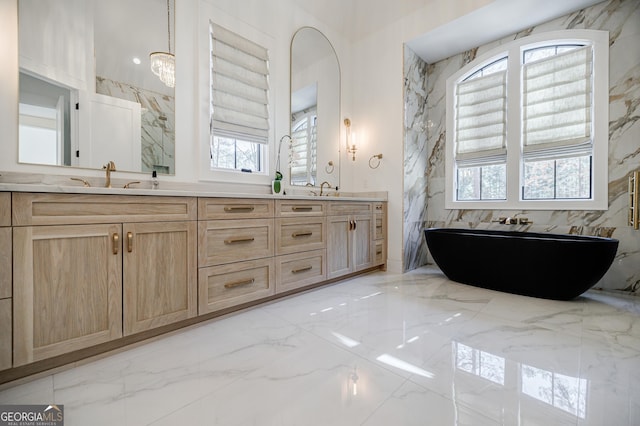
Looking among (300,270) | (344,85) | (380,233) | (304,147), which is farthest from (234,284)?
(344,85)

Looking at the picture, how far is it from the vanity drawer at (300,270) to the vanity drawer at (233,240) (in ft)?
0.65

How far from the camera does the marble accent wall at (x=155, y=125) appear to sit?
7.19 ft

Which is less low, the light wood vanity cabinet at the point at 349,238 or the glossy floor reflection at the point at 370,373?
the light wood vanity cabinet at the point at 349,238

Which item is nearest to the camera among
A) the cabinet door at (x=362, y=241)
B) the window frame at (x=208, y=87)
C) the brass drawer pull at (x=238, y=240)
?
the brass drawer pull at (x=238, y=240)

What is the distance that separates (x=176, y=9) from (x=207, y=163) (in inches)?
49.6

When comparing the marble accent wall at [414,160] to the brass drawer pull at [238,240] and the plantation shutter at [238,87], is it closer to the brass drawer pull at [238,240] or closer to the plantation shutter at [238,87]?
the plantation shutter at [238,87]

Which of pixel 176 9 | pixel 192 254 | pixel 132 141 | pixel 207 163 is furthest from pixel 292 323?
pixel 176 9

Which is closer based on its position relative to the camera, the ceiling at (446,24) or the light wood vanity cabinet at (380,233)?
the ceiling at (446,24)

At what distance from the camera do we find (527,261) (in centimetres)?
258

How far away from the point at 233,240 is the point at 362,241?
64.7 inches

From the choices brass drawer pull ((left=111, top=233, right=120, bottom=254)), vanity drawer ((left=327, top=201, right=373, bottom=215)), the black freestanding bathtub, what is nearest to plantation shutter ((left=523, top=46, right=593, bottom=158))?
the black freestanding bathtub

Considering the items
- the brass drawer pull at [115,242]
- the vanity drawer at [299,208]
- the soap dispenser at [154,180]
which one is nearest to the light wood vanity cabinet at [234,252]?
the vanity drawer at [299,208]

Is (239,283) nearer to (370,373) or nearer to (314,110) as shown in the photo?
(370,373)

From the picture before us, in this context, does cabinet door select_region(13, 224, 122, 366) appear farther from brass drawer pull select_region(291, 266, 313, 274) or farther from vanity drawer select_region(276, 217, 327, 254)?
brass drawer pull select_region(291, 266, 313, 274)
